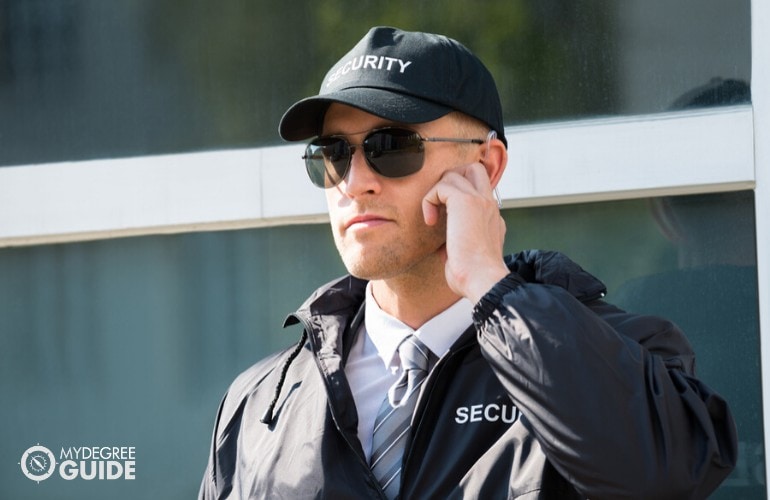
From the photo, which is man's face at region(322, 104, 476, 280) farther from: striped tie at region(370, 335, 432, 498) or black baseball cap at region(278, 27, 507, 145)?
striped tie at region(370, 335, 432, 498)

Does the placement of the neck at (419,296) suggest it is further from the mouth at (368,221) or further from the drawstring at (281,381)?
the drawstring at (281,381)

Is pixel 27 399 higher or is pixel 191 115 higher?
pixel 191 115

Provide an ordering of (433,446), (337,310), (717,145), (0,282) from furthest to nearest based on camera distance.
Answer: (0,282), (717,145), (337,310), (433,446)

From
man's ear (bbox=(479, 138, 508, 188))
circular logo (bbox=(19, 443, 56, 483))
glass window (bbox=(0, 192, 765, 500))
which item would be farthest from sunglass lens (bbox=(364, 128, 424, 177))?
circular logo (bbox=(19, 443, 56, 483))

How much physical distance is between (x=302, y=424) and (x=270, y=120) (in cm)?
188

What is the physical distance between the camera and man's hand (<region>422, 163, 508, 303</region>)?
226cm

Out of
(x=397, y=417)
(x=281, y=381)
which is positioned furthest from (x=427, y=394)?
(x=281, y=381)

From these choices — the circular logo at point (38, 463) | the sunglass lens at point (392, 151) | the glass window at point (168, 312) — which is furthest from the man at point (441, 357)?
the circular logo at point (38, 463)

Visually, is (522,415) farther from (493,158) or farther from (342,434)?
(493,158)

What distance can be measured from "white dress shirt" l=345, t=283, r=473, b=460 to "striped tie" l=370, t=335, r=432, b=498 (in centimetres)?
2

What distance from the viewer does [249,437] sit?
261 cm

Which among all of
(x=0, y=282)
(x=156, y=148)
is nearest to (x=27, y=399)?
(x=0, y=282)

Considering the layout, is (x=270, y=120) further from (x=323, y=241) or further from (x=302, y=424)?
(x=302, y=424)

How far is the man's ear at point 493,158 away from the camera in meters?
2.61
